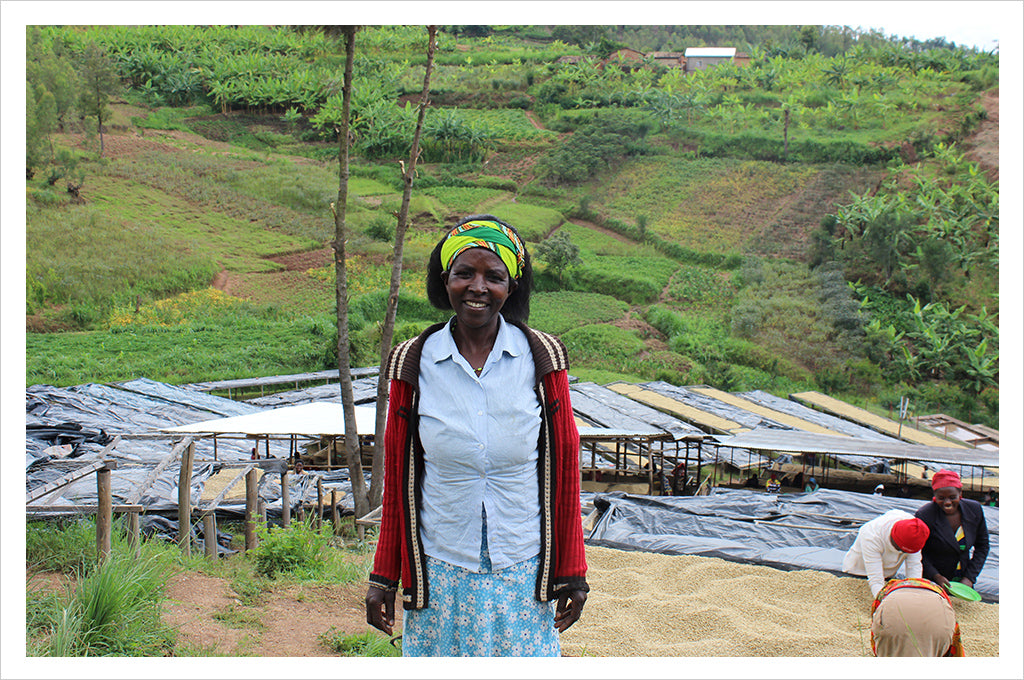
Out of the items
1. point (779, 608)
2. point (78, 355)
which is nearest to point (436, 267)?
point (779, 608)

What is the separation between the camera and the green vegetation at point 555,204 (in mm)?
20359

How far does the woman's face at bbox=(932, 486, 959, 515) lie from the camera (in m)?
3.25

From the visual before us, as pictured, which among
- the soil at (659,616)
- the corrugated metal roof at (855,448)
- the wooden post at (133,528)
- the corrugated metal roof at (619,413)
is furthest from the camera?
the corrugated metal roof at (619,413)

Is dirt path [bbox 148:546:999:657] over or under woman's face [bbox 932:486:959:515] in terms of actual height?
under

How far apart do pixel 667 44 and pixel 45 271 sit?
98.0 feet

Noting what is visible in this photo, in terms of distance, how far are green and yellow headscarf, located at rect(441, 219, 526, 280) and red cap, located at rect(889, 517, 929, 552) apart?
7.26 feet

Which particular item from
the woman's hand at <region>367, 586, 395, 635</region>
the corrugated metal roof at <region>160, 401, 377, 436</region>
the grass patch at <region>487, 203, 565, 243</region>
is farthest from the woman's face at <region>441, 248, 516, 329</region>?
the grass patch at <region>487, 203, 565, 243</region>

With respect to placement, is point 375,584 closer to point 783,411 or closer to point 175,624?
point 175,624

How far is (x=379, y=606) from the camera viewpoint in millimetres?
1685

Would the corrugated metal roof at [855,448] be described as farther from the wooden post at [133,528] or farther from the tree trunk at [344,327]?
the wooden post at [133,528]

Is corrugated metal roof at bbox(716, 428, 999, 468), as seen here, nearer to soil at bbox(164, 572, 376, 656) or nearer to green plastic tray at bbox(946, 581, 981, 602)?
green plastic tray at bbox(946, 581, 981, 602)

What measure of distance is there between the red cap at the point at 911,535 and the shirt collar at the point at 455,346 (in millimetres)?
2185

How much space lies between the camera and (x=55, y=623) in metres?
2.52

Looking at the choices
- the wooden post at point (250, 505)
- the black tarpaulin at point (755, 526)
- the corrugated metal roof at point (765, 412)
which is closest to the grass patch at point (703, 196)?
the corrugated metal roof at point (765, 412)
